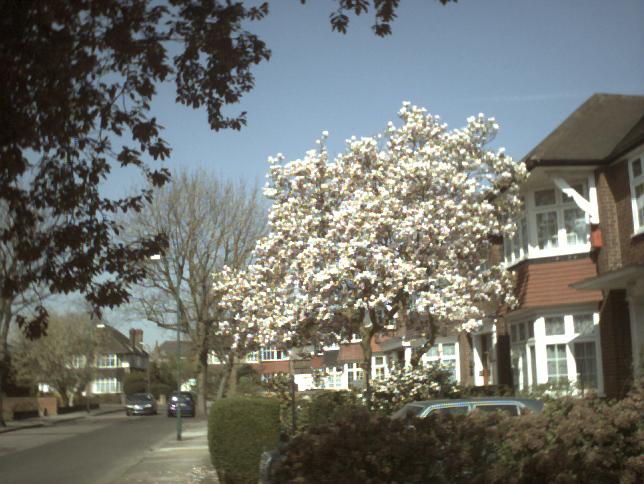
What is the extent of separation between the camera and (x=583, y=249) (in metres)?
20.4

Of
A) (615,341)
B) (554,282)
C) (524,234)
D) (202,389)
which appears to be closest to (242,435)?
(615,341)

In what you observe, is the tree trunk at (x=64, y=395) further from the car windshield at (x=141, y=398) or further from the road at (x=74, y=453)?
the road at (x=74, y=453)

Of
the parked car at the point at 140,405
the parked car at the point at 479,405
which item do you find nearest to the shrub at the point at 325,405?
the parked car at the point at 479,405

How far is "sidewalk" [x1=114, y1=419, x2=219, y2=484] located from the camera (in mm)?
17969

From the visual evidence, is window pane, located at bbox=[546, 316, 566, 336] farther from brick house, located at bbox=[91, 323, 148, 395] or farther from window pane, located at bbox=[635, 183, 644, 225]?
brick house, located at bbox=[91, 323, 148, 395]

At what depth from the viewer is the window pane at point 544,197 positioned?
21531mm

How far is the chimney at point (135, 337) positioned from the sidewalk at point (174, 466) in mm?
85783

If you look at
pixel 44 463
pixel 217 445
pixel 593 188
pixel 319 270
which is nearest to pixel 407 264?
pixel 319 270

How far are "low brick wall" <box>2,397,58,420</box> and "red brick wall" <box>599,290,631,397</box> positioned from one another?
1617 inches

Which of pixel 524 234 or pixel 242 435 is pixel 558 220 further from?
pixel 242 435

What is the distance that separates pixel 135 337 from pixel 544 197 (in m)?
103

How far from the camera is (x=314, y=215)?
22.5m

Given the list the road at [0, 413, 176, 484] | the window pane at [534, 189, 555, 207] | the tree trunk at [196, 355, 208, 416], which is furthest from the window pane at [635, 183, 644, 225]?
the tree trunk at [196, 355, 208, 416]

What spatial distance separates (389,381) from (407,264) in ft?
9.86
